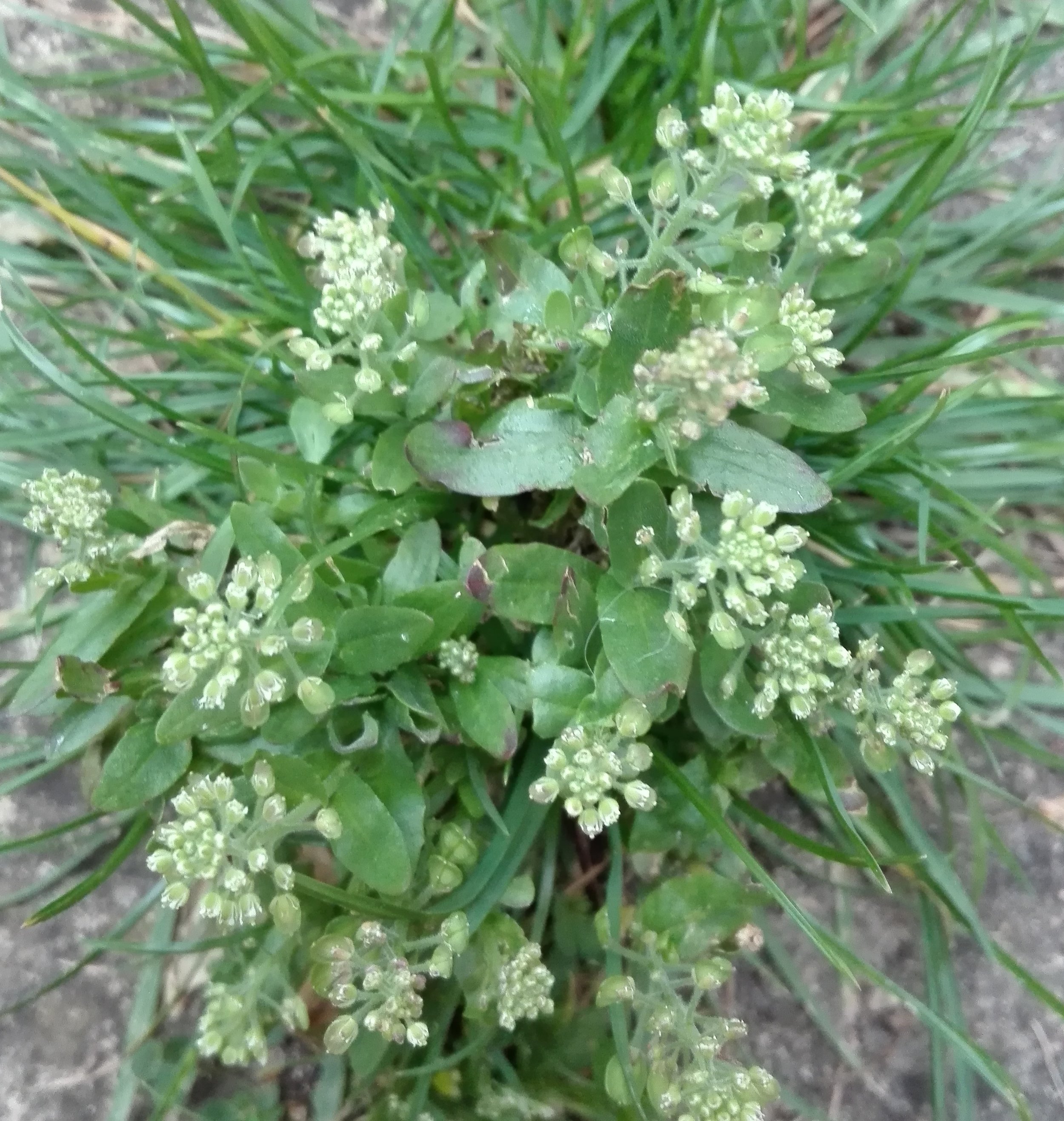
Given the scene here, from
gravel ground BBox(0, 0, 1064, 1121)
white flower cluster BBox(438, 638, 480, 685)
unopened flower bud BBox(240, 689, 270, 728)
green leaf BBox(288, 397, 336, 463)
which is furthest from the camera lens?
gravel ground BBox(0, 0, 1064, 1121)

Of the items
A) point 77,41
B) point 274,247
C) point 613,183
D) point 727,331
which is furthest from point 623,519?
point 77,41

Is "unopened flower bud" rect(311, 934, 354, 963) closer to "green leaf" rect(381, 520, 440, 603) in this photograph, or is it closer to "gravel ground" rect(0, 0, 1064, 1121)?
"green leaf" rect(381, 520, 440, 603)

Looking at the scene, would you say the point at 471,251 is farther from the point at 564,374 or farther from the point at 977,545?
the point at 977,545

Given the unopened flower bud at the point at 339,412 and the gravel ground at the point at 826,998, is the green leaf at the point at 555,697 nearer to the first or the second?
the unopened flower bud at the point at 339,412

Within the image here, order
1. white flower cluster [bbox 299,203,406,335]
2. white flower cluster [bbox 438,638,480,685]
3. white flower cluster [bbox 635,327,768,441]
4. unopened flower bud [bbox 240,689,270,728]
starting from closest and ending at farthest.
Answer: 1. white flower cluster [bbox 635,327,768,441]
2. unopened flower bud [bbox 240,689,270,728]
3. white flower cluster [bbox 299,203,406,335]
4. white flower cluster [bbox 438,638,480,685]

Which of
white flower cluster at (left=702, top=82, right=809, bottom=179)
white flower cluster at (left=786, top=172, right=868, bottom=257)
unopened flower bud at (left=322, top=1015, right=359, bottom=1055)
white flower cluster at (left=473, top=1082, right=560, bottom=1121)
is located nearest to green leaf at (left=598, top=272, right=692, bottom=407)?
white flower cluster at (left=702, top=82, right=809, bottom=179)

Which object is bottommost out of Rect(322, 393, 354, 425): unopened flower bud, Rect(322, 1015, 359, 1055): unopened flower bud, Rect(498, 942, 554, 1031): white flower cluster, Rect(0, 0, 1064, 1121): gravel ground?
Rect(0, 0, 1064, 1121): gravel ground
